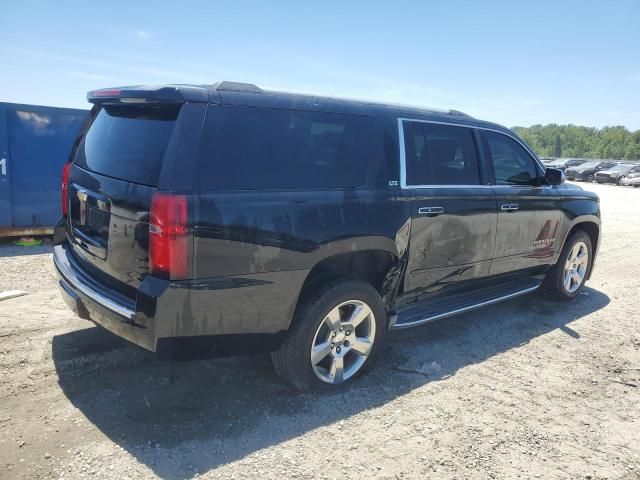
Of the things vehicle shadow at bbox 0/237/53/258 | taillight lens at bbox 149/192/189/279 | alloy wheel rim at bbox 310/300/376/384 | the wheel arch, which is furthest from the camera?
vehicle shadow at bbox 0/237/53/258

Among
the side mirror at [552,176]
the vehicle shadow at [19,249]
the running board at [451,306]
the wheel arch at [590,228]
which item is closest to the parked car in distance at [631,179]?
the wheel arch at [590,228]

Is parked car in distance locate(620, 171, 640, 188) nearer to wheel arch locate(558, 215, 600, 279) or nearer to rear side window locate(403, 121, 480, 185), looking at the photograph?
wheel arch locate(558, 215, 600, 279)

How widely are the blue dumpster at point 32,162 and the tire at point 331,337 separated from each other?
19.2ft

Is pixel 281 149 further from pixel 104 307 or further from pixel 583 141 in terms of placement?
pixel 583 141

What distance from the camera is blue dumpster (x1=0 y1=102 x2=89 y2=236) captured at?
766 cm

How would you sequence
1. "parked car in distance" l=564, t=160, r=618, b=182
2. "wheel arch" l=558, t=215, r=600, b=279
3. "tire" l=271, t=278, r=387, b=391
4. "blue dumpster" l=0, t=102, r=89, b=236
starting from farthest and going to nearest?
"parked car in distance" l=564, t=160, r=618, b=182, "blue dumpster" l=0, t=102, r=89, b=236, "wheel arch" l=558, t=215, r=600, b=279, "tire" l=271, t=278, r=387, b=391

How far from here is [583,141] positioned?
118438mm

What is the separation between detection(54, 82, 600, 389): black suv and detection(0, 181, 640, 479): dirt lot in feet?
1.25

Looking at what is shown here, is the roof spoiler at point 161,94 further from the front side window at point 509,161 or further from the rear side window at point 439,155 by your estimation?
the front side window at point 509,161

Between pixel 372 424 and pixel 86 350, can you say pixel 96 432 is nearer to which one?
pixel 86 350

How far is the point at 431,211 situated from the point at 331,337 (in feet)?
4.04

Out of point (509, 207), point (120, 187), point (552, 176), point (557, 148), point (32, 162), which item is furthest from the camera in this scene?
point (557, 148)

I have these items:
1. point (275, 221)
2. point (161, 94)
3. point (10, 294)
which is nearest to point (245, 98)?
point (161, 94)

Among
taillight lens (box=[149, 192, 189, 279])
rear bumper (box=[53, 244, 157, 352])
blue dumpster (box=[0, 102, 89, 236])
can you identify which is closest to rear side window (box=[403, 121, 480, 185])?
taillight lens (box=[149, 192, 189, 279])
